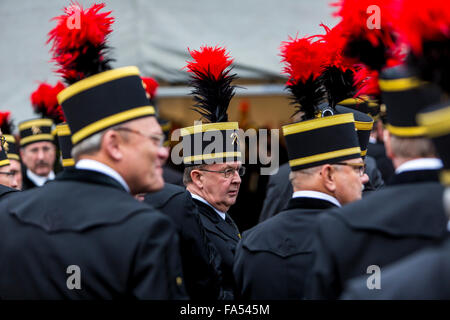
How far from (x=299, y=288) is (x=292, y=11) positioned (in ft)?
19.0

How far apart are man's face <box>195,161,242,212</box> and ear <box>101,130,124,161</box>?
1677mm

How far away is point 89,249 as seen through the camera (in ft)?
7.61

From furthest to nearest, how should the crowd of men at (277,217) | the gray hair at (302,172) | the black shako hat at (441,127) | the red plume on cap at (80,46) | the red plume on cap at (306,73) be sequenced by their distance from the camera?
1. the red plume on cap at (306,73)
2. the gray hair at (302,172)
3. the red plume on cap at (80,46)
4. the crowd of men at (277,217)
5. the black shako hat at (441,127)

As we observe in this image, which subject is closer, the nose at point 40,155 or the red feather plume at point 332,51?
the red feather plume at point 332,51

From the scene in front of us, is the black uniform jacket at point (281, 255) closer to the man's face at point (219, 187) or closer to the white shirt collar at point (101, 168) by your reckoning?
the white shirt collar at point (101, 168)

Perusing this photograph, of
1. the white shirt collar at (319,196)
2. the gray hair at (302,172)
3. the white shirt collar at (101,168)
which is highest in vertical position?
the white shirt collar at (101,168)

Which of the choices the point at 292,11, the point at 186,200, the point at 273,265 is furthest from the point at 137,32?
the point at 273,265

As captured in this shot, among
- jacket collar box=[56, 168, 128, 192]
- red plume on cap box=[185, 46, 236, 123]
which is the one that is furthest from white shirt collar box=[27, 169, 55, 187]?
jacket collar box=[56, 168, 128, 192]

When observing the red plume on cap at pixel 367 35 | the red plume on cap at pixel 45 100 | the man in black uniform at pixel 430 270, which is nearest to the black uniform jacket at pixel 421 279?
the man in black uniform at pixel 430 270

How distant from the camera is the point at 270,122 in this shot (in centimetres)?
1052

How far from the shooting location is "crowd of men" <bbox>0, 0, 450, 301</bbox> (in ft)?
6.51

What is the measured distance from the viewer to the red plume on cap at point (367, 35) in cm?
259

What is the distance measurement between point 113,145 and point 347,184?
1309 mm
